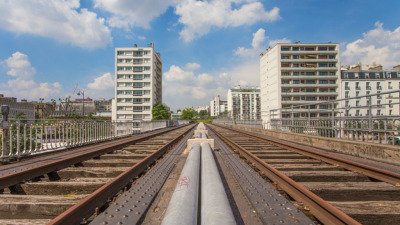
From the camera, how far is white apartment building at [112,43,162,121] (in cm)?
11362

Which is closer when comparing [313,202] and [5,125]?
[313,202]

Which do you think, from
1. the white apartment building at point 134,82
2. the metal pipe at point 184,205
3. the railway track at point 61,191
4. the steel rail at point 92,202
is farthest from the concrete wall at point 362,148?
the white apartment building at point 134,82

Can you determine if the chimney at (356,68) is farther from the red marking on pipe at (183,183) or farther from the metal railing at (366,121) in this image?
the red marking on pipe at (183,183)

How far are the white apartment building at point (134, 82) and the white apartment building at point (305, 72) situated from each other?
150 feet

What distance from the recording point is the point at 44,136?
38.6 feet

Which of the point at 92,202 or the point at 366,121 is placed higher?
the point at 366,121

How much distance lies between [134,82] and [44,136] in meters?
105

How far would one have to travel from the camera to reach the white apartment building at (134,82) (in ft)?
373

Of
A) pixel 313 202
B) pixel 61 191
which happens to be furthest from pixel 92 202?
pixel 313 202

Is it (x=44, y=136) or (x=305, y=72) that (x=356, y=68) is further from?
(x=44, y=136)

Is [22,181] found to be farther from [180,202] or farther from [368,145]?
[368,145]

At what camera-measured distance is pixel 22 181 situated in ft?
17.0

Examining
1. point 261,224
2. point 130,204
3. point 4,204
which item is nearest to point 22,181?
point 4,204

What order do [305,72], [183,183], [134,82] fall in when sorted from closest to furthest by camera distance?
[183,183] → [305,72] → [134,82]
